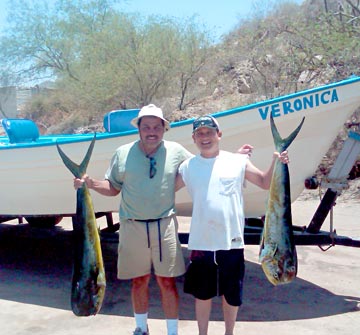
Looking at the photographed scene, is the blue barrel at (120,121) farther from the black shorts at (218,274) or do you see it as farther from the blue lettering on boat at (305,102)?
the black shorts at (218,274)

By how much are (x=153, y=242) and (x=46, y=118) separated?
71.9 feet

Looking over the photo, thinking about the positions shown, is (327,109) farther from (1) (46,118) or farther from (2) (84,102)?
(1) (46,118)

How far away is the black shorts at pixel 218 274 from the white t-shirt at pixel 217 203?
0.06 meters

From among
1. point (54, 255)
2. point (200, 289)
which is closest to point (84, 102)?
point (54, 255)

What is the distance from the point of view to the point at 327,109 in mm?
4441

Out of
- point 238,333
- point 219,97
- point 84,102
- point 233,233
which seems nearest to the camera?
point 233,233

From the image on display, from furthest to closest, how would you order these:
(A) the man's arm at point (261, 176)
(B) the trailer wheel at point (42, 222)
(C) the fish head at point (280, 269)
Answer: (B) the trailer wheel at point (42, 222)
(A) the man's arm at point (261, 176)
(C) the fish head at point (280, 269)

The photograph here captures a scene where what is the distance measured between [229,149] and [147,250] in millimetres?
1500

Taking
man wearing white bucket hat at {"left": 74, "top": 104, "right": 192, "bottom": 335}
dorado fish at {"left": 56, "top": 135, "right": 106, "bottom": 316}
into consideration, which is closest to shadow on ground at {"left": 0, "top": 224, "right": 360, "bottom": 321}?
man wearing white bucket hat at {"left": 74, "top": 104, "right": 192, "bottom": 335}

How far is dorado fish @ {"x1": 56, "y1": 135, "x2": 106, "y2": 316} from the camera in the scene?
3027 millimetres

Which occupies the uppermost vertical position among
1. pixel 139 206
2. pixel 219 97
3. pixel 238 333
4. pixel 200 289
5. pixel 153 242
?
pixel 219 97

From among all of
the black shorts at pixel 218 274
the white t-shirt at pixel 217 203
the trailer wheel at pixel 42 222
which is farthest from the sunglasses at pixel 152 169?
the trailer wheel at pixel 42 222

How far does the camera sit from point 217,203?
3201 millimetres

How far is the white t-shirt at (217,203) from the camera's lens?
3.20m
